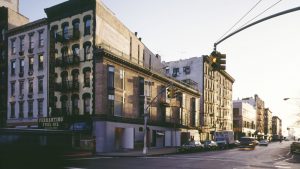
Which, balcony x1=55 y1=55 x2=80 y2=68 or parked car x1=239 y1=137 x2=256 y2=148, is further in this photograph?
parked car x1=239 y1=137 x2=256 y2=148

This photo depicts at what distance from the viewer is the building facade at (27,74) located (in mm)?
42875

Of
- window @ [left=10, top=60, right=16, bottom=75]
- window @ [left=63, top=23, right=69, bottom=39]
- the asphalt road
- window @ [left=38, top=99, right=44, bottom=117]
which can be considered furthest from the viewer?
window @ [left=10, top=60, right=16, bottom=75]

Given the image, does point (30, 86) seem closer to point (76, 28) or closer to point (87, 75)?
point (87, 75)

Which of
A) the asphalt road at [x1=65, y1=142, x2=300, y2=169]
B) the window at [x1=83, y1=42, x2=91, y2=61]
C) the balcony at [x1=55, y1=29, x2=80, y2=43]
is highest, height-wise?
the balcony at [x1=55, y1=29, x2=80, y2=43]

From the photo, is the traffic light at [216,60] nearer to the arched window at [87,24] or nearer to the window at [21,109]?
the arched window at [87,24]

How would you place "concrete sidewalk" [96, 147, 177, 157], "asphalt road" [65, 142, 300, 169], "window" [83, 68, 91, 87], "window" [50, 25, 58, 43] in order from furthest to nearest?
"window" [50, 25, 58, 43] < "window" [83, 68, 91, 87] < "concrete sidewalk" [96, 147, 177, 157] < "asphalt road" [65, 142, 300, 169]

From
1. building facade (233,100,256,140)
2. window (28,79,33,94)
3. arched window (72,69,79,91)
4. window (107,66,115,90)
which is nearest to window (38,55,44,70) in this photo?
window (28,79,33,94)

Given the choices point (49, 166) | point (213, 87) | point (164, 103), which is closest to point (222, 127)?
point (213, 87)

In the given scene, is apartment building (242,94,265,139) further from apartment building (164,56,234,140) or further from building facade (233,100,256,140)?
apartment building (164,56,234,140)

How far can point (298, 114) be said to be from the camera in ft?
228

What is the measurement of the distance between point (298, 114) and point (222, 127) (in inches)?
815

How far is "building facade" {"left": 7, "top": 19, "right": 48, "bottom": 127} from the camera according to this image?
42875 millimetres

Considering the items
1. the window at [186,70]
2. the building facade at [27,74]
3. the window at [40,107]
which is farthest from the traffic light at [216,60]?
the window at [186,70]

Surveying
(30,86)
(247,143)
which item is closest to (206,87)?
(247,143)
